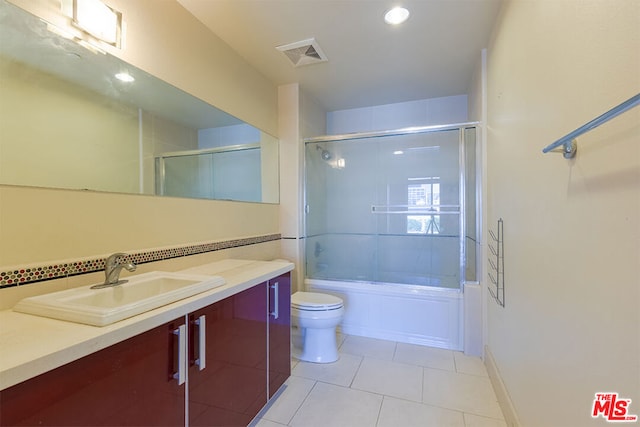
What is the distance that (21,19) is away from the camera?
1076 millimetres

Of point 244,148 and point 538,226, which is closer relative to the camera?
point 538,226

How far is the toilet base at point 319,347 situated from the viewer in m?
2.17

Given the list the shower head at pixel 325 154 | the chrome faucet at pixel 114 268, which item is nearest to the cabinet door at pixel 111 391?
the chrome faucet at pixel 114 268

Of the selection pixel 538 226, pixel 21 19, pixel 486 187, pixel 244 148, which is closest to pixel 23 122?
pixel 21 19

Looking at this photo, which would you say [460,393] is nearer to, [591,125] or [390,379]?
[390,379]

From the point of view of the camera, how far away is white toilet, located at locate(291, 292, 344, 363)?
6.95 feet

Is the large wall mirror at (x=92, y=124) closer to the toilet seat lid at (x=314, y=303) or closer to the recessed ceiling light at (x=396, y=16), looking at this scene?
the toilet seat lid at (x=314, y=303)

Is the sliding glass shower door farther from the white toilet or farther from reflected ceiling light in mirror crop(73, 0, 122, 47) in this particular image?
reflected ceiling light in mirror crop(73, 0, 122, 47)

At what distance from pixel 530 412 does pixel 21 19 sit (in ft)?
8.66

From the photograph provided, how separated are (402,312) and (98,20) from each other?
278 cm

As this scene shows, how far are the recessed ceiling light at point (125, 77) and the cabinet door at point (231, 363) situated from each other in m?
1.25

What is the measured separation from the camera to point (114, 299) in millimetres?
1190

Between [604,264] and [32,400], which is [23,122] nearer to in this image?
[32,400]

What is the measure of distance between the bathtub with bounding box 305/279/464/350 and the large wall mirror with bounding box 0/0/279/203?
1535mm
